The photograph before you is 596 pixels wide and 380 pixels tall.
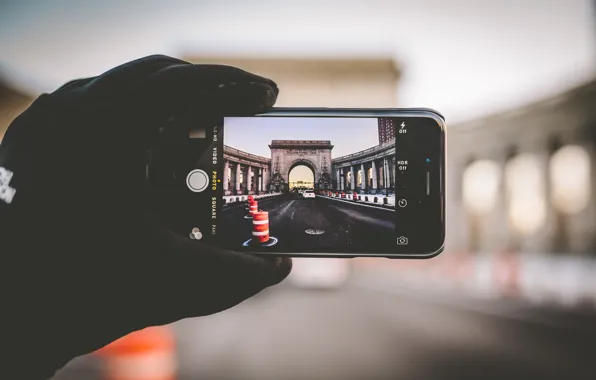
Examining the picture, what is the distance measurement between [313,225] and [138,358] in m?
4.65

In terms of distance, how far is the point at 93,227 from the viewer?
4.51 feet

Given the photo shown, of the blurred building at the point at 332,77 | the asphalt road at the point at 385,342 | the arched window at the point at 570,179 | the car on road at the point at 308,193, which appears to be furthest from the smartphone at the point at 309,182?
the blurred building at the point at 332,77

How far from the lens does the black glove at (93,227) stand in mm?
1315

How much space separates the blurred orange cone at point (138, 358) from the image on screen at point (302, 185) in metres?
4.36

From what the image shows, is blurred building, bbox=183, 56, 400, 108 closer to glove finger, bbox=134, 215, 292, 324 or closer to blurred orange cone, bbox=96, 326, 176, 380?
blurred orange cone, bbox=96, 326, 176, 380

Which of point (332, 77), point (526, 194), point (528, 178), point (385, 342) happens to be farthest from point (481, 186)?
point (385, 342)

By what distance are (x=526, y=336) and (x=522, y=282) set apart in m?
7.92

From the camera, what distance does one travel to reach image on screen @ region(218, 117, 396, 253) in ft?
5.68

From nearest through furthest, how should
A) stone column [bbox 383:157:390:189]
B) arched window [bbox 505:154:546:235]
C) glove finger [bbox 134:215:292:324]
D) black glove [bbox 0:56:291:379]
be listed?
1. black glove [bbox 0:56:291:379]
2. glove finger [bbox 134:215:292:324]
3. stone column [bbox 383:157:390:189]
4. arched window [bbox 505:154:546:235]

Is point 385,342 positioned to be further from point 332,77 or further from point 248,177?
point 332,77

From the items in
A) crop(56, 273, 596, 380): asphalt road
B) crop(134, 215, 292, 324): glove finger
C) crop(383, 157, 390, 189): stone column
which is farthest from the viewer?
crop(56, 273, 596, 380): asphalt road

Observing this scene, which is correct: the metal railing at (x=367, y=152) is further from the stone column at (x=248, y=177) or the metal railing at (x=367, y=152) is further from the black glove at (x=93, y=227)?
the black glove at (x=93, y=227)

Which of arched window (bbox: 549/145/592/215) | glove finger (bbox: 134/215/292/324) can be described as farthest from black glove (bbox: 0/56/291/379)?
arched window (bbox: 549/145/592/215)

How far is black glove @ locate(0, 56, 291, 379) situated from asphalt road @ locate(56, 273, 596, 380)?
4.99 meters
